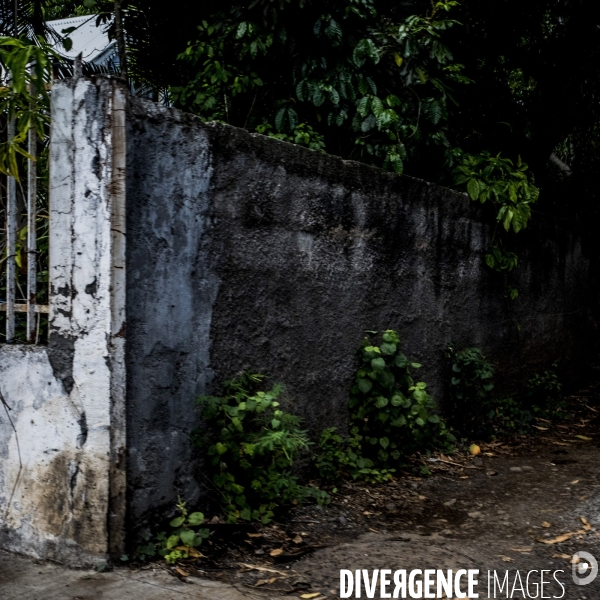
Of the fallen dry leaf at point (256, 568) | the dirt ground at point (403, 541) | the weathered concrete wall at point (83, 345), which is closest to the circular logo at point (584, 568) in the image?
the dirt ground at point (403, 541)

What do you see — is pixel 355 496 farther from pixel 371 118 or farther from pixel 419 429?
pixel 371 118

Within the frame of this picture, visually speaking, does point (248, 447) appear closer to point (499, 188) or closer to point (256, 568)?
point (256, 568)

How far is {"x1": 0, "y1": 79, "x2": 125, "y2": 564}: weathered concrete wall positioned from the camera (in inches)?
111

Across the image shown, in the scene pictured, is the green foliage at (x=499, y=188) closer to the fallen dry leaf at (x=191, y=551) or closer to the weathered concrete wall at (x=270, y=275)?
the weathered concrete wall at (x=270, y=275)

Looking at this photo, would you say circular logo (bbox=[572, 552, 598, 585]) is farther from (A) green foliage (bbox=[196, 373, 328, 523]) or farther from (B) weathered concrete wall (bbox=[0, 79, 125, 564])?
(B) weathered concrete wall (bbox=[0, 79, 125, 564])

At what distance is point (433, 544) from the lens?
3.33 meters

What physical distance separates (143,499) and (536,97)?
19.9 feet

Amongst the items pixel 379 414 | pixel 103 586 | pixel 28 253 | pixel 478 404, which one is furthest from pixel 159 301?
pixel 478 404

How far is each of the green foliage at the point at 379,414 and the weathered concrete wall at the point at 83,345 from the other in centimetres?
165

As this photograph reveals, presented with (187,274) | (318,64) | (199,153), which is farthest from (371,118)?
(187,274)

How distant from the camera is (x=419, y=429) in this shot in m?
4.70

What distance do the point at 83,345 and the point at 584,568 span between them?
240 cm

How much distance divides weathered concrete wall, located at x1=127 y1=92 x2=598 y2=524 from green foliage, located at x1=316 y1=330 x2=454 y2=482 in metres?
0.12

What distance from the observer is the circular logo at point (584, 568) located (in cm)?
295
